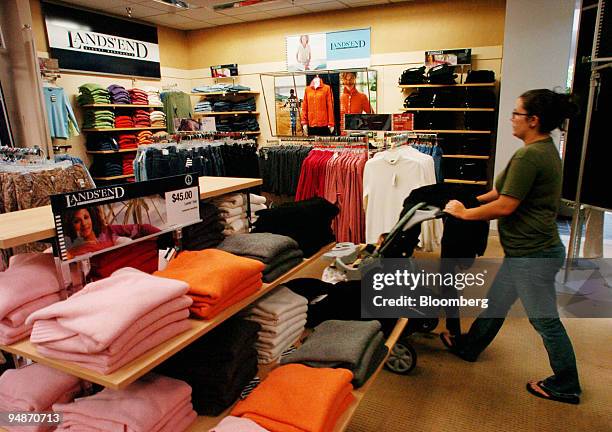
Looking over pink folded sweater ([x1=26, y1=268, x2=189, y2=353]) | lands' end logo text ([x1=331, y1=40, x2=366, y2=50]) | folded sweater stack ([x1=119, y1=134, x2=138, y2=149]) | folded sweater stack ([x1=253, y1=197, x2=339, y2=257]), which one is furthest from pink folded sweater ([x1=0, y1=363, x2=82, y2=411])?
lands' end logo text ([x1=331, y1=40, x2=366, y2=50])

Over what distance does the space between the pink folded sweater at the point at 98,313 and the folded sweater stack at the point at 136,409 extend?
10.0 inches

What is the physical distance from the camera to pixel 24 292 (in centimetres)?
122

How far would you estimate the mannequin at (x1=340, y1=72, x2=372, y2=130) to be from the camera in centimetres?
690

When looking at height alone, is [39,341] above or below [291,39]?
below

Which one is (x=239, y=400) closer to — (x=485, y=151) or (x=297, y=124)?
(x=485, y=151)

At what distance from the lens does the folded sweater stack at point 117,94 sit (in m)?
6.53

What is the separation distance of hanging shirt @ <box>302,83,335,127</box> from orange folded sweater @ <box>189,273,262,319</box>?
5.77 m

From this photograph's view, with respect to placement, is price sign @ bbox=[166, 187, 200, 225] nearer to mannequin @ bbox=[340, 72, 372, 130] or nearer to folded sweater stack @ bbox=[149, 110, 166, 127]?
mannequin @ bbox=[340, 72, 372, 130]

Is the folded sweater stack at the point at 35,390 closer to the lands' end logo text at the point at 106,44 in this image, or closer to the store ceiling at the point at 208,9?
the store ceiling at the point at 208,9

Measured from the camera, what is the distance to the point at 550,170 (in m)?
2.23

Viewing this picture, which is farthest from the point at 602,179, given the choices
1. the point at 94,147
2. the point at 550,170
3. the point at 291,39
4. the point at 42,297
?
the point at 94,147

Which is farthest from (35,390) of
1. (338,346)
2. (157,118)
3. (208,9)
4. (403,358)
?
(208,9)

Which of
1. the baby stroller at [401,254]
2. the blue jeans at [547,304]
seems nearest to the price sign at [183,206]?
the baby stroller at [401,254]

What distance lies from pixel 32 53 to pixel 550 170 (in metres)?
5.08
